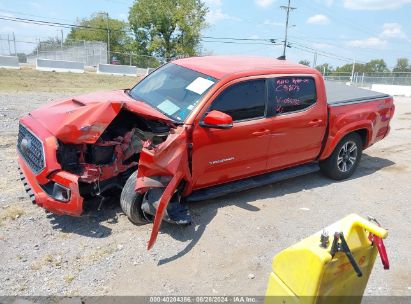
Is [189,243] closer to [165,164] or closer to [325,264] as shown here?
[165,164]

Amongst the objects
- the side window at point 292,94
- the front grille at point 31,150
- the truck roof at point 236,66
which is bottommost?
the front grille at point 31,150

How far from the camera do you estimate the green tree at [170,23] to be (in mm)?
55375

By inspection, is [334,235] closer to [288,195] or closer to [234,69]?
[234,69]

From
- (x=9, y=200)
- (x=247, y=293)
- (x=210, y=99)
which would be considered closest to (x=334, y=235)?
(x=247, y=293)

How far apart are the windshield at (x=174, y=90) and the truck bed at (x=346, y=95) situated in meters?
2.25

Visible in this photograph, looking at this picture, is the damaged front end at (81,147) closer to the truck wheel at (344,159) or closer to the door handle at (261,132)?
the door handle at (261,132)

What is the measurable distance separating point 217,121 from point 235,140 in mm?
537

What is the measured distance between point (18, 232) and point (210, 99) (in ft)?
8.50

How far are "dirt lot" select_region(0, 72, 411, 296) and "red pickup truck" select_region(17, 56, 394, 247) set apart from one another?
0.30 metres

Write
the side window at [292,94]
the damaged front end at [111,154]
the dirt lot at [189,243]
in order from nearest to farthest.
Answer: the dirt lot at [189,243] < the damaged front end at [111,154] < the side window at [292,94]

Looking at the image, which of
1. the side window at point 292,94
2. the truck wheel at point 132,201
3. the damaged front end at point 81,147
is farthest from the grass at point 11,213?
the side window at point 292,94

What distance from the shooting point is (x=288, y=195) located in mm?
5492

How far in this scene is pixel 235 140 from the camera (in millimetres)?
4539

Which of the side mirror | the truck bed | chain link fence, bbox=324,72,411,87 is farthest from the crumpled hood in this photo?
chain link fence, bbox=324,72,411,87
